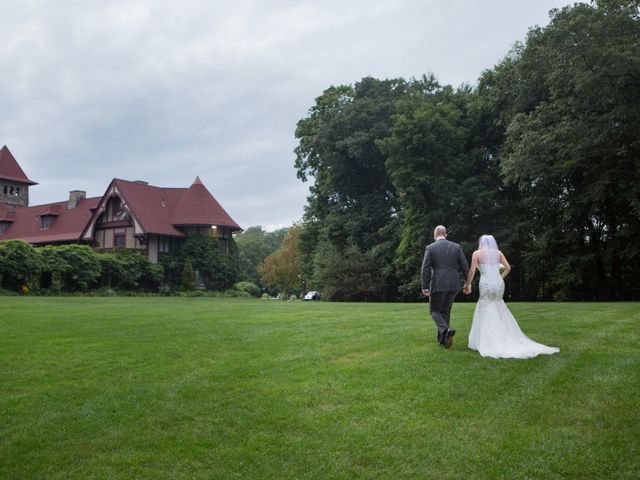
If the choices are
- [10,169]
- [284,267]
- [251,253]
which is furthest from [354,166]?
[251,253]

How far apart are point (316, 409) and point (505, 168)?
28.4 m

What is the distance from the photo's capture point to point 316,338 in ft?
40.7

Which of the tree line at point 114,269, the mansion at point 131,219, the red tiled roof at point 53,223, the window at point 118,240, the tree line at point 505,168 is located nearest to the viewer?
the tree line at point 505,168

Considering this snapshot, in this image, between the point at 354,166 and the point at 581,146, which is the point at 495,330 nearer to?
the point at 581,146

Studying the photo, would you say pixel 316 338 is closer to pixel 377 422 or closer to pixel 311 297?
pixel 377 422

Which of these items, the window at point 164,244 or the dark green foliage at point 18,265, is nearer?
the dark green foliage at point 18,265

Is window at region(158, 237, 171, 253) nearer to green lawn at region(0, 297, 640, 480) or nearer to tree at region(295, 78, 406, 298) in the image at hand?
tree at region(295, 78, 406, 298)

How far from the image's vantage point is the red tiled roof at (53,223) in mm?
62281

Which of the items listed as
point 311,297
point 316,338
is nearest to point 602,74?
point 316,338

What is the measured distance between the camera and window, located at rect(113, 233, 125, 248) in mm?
58241

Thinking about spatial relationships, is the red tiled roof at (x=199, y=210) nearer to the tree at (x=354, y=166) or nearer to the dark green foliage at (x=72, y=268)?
the dark green foliage at (x=72, y=268)

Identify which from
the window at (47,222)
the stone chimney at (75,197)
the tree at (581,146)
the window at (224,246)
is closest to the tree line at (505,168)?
the tree at (581,146)

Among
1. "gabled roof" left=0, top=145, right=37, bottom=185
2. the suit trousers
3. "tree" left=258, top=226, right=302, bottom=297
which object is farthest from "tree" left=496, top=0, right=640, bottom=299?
"gabled roof" left=0, top=145, right=37, bottom=185

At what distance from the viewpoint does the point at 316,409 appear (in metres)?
7.41
